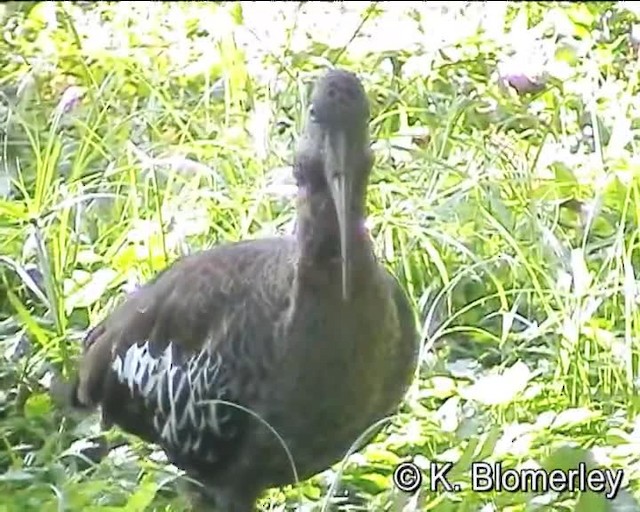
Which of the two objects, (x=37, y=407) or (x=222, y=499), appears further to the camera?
(x=37, y=407)

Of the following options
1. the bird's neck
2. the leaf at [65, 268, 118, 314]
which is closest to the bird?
the bird's neck

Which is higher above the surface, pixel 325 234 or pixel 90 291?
pixel 325 234

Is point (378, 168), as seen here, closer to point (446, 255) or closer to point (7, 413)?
point (446, 255)

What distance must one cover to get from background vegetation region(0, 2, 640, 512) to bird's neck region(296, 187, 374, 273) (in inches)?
14.9

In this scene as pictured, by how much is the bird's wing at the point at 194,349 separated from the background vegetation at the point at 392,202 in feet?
0.36

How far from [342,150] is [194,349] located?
0.41 metres

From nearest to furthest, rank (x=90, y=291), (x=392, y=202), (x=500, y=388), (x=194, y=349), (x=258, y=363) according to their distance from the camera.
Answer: (x=258, y=363), (x=194, y=349), (x=500, y=388), (x=90, y=291), (x=392, y=202)

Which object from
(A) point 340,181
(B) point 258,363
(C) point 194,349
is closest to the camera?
(A) point 340,181

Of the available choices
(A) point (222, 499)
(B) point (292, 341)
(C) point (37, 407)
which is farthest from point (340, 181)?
(C) point (37, 407)

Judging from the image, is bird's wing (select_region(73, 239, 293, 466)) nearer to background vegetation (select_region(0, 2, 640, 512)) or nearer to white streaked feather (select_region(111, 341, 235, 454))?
white streaked feather (select_region(111, 341, 235, 454))

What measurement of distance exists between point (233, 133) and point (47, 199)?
48 centimetres

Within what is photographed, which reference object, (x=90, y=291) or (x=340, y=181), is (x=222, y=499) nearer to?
(x=340, y=181)

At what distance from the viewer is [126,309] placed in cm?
275

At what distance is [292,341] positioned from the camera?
2344 mm
